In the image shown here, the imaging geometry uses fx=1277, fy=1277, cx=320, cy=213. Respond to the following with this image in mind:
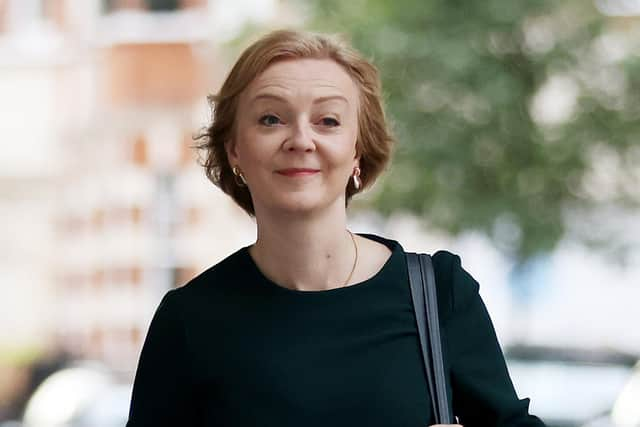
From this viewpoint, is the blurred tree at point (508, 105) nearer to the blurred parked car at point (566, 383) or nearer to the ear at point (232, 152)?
the blurred parked car at point (566, 383)

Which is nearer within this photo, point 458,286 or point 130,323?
point 458,286

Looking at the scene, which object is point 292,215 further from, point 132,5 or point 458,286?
point 132,5

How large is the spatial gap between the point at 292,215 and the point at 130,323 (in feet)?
33.9

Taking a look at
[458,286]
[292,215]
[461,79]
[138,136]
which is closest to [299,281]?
[292,215]

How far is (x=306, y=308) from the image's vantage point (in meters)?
1.70

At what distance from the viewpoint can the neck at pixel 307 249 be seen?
5.56ft

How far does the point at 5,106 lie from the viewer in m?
12.1

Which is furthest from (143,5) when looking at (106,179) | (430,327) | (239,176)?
(430,327)

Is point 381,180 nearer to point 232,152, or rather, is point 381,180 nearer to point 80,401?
point 80,401

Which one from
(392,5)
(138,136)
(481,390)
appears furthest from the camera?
(138,136)

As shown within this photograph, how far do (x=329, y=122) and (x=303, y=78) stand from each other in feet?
0.22

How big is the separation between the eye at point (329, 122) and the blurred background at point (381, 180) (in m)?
6.26

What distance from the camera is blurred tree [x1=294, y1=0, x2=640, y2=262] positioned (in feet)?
28.2

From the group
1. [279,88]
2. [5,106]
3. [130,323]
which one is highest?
[5,106]
